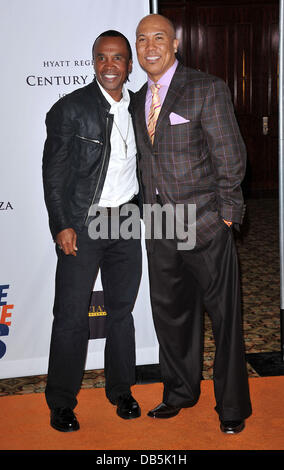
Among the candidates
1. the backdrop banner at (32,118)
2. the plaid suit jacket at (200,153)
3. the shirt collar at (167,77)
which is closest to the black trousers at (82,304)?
the plaid suit jacket at (200,153)

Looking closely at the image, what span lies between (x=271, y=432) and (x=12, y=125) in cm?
193

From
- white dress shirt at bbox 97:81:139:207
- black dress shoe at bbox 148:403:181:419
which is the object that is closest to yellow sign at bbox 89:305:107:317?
black dress shoe at bbox 148:403:181:419

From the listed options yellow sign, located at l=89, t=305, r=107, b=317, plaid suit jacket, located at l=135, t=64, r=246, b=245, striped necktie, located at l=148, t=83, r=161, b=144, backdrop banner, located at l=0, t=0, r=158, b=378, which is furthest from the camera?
yellow sign, located at l=89, t=305, r=107, b=317

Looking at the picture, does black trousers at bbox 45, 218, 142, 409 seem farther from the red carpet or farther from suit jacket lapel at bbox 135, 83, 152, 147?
suit jacket lapel at bbox 135, 83, 152, 147

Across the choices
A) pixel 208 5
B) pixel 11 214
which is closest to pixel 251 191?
pixel 208 5

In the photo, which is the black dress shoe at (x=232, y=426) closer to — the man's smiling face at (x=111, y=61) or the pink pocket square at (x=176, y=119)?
the pink pocket square at (x=176, y=119)

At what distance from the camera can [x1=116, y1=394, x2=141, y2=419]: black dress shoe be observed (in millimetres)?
2766

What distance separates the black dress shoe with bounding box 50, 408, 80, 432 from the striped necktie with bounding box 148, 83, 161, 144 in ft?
4.14

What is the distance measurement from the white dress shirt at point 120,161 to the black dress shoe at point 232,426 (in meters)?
1.07

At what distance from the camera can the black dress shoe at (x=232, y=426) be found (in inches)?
101

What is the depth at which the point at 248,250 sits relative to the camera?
22.1ft

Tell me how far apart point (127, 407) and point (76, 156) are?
1176 millimetres
